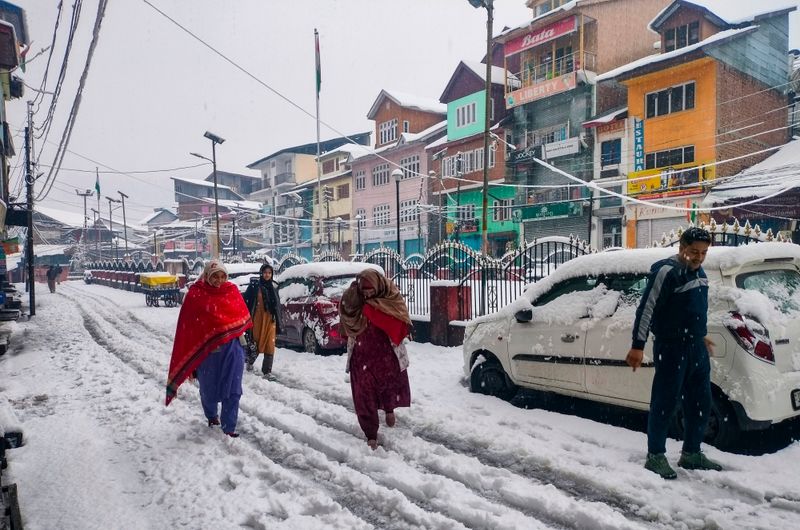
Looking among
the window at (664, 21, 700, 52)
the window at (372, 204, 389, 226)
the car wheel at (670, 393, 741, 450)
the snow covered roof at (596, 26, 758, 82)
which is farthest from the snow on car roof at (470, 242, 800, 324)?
the window at (372, 204, 389, 226)

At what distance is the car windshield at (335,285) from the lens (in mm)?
10184

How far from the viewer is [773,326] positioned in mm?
4129

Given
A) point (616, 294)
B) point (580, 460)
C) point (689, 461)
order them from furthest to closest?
point (616, 294) < point (580, 460) < point (689, 461)

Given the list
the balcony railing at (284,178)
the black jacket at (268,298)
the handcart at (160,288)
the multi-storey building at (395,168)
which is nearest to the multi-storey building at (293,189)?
the balcony railing at (284,178)

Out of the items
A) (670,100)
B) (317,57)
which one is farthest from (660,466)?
(317,57)

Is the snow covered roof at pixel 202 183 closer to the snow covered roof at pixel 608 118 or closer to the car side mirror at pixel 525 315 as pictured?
the snow covered roof at pixel 608 118

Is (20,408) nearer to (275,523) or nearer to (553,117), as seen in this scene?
(275,523)

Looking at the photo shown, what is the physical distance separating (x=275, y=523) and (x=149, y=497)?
4.02 feet

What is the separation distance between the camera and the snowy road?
3.50 meters

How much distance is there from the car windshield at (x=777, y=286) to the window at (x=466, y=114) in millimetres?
30613

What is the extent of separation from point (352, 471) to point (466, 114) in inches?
1280

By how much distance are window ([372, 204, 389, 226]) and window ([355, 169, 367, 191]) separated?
102 inches

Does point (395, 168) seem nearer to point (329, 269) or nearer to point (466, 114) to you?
point (466, 114)

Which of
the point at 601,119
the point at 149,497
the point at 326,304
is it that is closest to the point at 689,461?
the point at 149,497
